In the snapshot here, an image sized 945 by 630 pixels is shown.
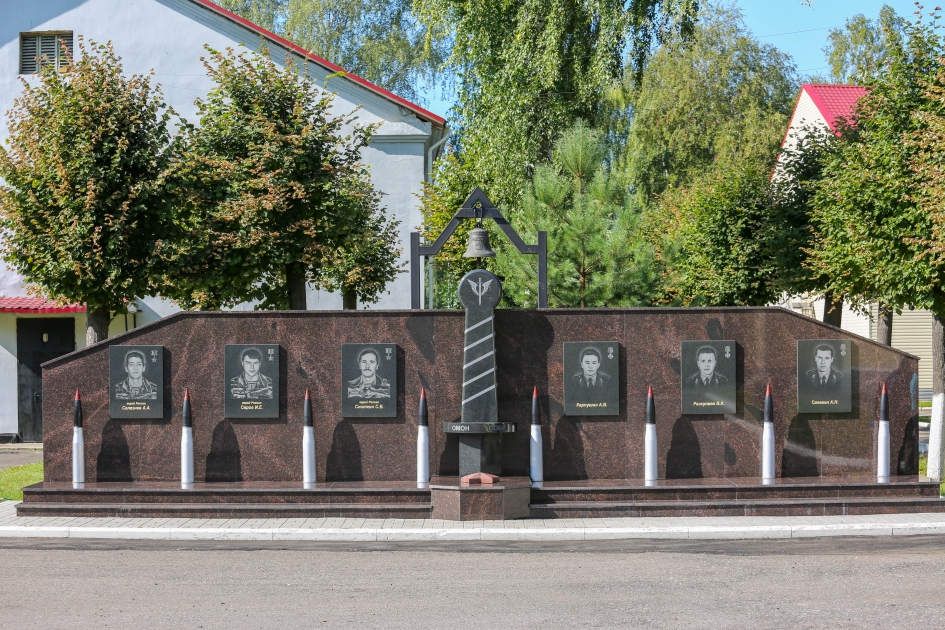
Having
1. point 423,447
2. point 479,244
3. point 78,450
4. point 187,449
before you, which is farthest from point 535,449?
point 78,450

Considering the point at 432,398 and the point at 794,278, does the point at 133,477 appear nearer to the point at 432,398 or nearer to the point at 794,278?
the point at 432,398

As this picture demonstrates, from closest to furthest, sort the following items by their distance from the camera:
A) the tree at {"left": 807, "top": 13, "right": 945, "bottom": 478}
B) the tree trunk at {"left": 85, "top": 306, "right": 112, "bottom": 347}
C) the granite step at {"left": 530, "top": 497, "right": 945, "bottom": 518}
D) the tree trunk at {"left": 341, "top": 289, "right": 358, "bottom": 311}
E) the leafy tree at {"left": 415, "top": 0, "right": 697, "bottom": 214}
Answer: the granite step at {"left": 530, "top": 497, "right": 945, "bottom": 518} < the tree at {"left": 807, "top": 13, "right": 945, "bottom": 478} < the tree trunk at {"left": 85, "top": 306, "right": 112, "bottom": 347} < the tree trunk at {"left": 341, "top": 289, "right": 358, "bottom": 311} < the leafy tree at {"left": 415, "top": 0, "right": 697, "bottom": 214}

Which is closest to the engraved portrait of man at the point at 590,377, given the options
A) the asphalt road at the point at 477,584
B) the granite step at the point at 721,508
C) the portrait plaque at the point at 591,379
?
the portrait plaque at the point at 591,379

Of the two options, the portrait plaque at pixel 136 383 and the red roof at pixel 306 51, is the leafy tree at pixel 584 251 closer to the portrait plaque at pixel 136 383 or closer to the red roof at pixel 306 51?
the red roof at pixel 306 51

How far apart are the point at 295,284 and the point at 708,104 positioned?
97.8 ft

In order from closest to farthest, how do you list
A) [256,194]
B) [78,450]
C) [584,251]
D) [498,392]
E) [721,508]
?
[721,508] → [78,450] → [498,392] → [256,194] → [584,251]

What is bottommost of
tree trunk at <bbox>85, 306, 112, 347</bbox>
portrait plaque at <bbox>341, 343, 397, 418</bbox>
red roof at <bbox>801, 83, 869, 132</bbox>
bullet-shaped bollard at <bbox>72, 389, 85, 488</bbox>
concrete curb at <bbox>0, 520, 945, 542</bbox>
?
concrete curb at <bbox>0, 520, 945, 542</bbox>

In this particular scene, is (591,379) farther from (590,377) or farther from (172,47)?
(172,47)

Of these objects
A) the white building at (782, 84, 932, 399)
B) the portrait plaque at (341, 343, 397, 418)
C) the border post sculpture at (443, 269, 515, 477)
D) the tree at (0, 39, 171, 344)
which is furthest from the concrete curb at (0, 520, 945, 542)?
the white building at (782, 84, 932, 399)

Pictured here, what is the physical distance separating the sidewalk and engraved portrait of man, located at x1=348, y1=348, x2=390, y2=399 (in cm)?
171

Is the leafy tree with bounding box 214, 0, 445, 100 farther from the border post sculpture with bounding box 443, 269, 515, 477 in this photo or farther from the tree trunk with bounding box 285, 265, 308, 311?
the border post sculpture with bounding box 443, 269, 515, 477

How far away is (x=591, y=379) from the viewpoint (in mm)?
11977

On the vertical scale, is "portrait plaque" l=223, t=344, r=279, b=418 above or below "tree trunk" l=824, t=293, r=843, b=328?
below

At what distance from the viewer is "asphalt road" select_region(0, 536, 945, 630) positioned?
6.97 metres
